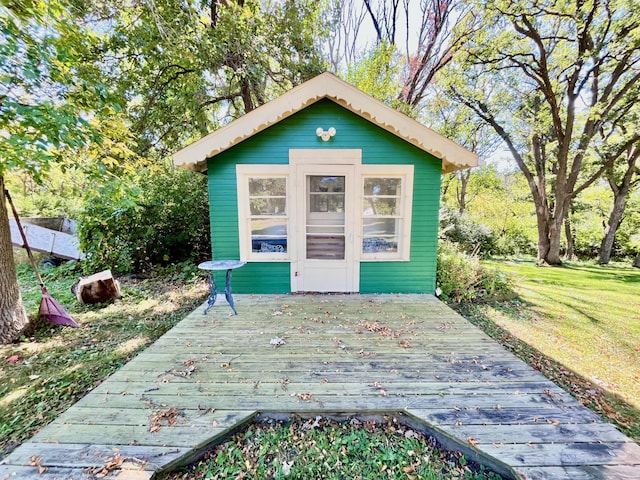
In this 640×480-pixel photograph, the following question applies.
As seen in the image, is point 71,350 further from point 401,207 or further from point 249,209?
point 401,207

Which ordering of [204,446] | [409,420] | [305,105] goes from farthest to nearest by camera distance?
[305,105] < [409,420] < [204,446]

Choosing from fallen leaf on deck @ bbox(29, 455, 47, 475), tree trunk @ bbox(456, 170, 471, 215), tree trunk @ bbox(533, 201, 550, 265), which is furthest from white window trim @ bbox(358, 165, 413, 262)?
tree trunk @ bbox(456, 170, 471, 215)

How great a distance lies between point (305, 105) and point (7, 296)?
15.5ft

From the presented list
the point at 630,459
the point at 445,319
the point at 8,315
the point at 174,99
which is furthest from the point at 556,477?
the point at 174,99

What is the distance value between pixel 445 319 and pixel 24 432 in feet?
14.4

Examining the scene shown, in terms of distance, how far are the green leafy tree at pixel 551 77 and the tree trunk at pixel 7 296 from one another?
11.5 metres

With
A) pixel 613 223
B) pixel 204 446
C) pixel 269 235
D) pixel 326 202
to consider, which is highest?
pixel 326 202

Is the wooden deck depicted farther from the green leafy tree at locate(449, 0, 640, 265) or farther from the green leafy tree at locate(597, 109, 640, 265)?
the green leafy tree at locate(597, 109, 640, 265)

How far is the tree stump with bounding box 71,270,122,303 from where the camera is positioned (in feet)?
14.8

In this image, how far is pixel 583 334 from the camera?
4020mm

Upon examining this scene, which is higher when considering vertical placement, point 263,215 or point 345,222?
point 263,215

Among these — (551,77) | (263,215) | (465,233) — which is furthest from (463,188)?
(263,215)

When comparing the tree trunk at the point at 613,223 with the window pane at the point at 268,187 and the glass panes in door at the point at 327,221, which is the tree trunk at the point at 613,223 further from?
the window pane at the point at 268,187

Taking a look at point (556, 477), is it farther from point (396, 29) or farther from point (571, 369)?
point (396, 29)
